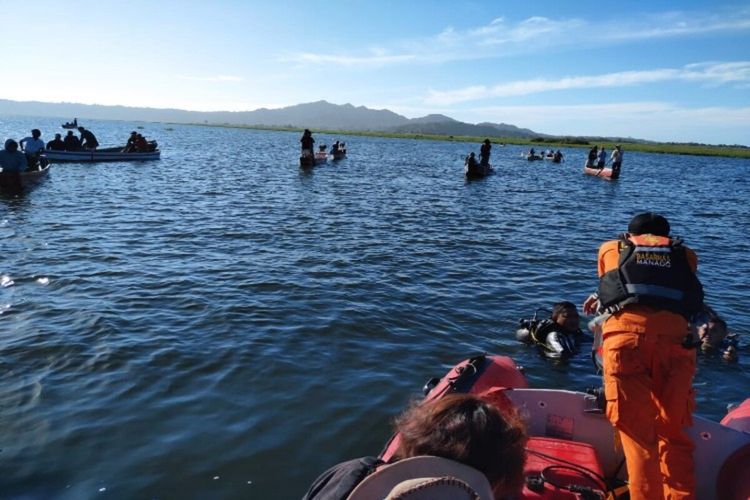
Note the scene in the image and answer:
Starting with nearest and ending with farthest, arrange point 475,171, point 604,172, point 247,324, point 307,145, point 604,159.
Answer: point 247,324 < point 475,171 < point 307,145 < point 604,172 < point 604,159

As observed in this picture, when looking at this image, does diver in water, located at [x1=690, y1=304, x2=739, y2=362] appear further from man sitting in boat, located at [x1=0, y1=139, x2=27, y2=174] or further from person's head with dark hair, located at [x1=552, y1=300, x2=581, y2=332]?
man sitting in boat, located at [x1=0, y1=139, x2=27, y2=174]

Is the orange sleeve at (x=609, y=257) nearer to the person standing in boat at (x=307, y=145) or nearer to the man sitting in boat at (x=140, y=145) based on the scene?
the person standing in boat at (x=307, y=145)

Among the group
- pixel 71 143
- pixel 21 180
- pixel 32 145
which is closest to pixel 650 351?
pixel 21 180

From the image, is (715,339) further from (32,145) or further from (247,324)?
(32,145)

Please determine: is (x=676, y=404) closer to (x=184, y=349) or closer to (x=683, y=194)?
(x=184, y=349)

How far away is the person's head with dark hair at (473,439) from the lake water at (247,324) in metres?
3.53

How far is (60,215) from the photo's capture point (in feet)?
55.7

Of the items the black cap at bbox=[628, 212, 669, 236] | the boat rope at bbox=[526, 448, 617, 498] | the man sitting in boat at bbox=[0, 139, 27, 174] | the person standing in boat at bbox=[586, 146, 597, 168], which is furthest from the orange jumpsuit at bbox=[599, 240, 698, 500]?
the person standing in boat at bbox=[586, 146, 597, 168]

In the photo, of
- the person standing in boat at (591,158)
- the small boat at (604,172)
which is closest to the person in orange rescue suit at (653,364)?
the small boat at (604,172)

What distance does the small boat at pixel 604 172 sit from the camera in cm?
3856

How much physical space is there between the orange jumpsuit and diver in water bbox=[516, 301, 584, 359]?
394 cm

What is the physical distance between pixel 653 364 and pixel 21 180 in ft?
75.6

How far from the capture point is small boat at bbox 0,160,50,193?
805 inches

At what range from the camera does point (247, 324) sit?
883 cm
